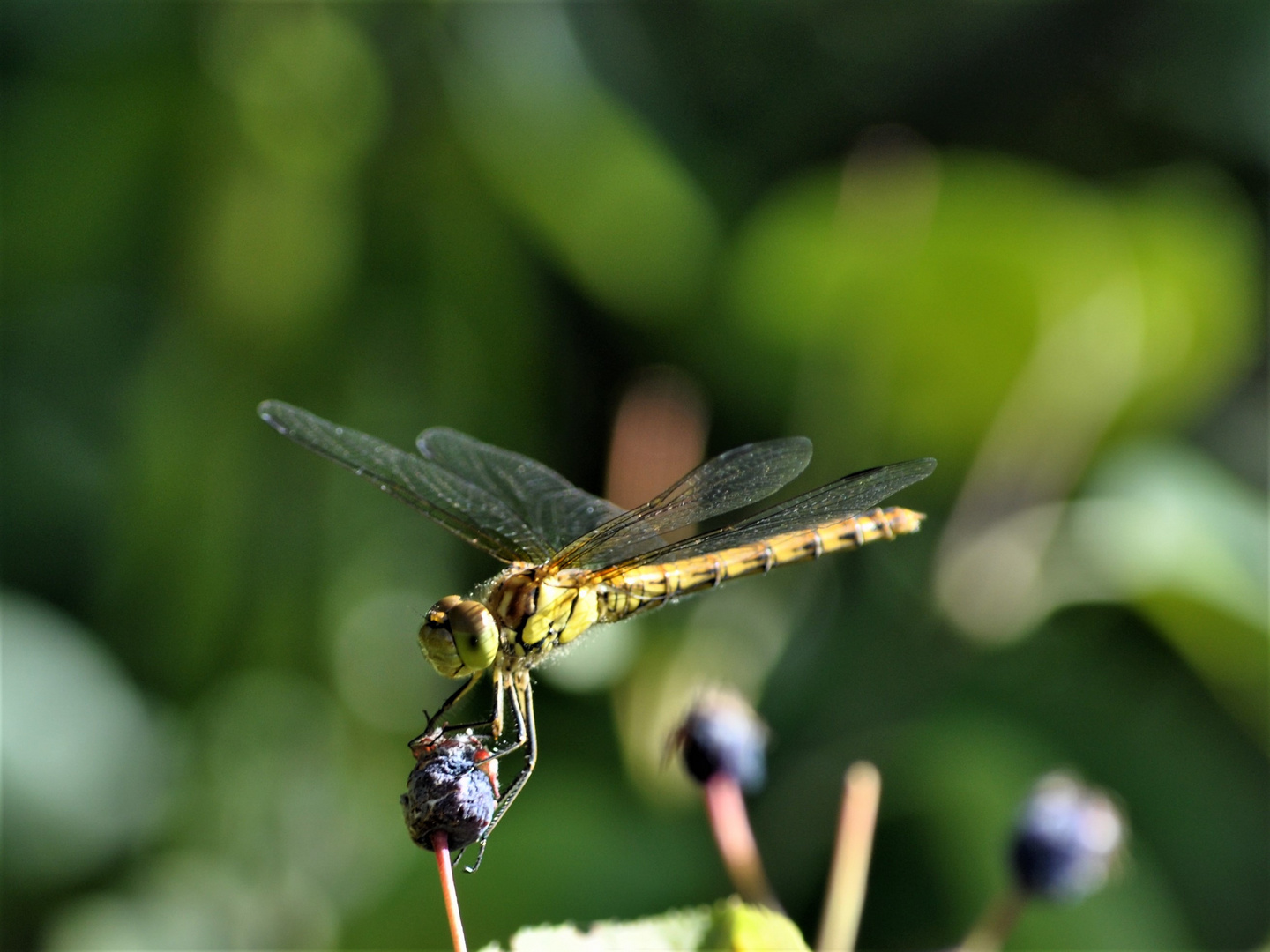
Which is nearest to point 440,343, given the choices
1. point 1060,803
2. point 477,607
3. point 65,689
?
point 65,689

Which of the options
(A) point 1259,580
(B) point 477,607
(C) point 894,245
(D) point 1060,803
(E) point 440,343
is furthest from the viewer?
(E) point 440,343

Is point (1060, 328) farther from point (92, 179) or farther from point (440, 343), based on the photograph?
point (92, 179)

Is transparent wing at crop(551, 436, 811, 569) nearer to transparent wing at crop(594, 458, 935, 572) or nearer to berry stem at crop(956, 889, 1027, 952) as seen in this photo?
transparent wing at crop(594, 458, 935, 572)

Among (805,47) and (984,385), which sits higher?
(805,47)

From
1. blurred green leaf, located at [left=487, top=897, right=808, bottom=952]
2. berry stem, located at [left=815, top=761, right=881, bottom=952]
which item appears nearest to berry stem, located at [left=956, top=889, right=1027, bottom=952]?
berry stem, located at [left=815, top=761, right=881, bottom=952]

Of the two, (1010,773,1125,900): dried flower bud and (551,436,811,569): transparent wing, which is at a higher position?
(551,436,811,569): transparent wing

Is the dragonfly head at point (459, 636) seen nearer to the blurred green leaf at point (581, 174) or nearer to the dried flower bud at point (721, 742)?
the dried flower bud at point (721, 742)
